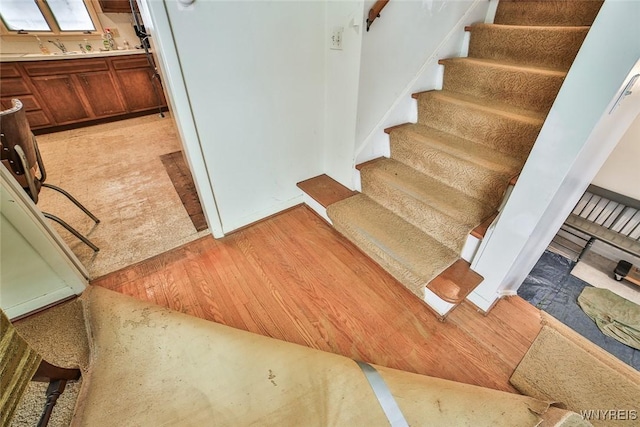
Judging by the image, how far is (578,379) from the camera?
3.59 feet

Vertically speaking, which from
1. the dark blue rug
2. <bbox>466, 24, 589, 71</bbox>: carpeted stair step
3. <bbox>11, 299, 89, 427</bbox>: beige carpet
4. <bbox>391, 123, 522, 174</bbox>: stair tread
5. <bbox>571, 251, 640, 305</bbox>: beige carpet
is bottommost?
<bbox>571, 251, 640, 305</bbox>: beige carpet

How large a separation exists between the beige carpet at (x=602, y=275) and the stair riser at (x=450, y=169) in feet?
3.87

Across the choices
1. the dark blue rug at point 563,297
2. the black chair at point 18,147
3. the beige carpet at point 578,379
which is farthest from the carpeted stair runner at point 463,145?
the black chair at point 18,147

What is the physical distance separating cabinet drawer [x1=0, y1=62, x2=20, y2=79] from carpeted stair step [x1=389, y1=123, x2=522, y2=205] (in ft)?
14.8

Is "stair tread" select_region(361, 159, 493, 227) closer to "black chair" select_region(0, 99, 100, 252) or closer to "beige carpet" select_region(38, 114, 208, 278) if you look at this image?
"beige carpet" select_region(38, 114, 208, 278)

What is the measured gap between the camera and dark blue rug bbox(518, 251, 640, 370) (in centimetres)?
144

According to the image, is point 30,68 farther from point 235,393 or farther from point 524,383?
point 524,383

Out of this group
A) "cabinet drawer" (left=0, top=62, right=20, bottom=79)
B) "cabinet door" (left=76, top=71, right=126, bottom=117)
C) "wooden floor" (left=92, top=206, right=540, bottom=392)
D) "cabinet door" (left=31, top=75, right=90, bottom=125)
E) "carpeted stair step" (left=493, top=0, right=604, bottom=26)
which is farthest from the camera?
"cabinet door" (left=76, top=71, right=126, bottom=117)

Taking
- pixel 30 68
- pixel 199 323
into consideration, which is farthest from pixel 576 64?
pixel 30 68

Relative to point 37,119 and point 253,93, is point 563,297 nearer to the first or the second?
point 253,93

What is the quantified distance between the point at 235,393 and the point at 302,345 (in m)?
0.34

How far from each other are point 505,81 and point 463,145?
0.47 metres

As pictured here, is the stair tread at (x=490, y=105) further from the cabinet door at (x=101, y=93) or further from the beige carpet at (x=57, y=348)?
the cabinet door at (x=101, y=93)

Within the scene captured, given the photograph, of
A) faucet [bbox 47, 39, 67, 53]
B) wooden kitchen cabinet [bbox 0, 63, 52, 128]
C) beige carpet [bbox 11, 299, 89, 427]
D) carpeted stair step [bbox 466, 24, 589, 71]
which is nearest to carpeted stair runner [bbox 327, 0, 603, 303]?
carpeted stair step [bbox 466, 24, 589, 71]
